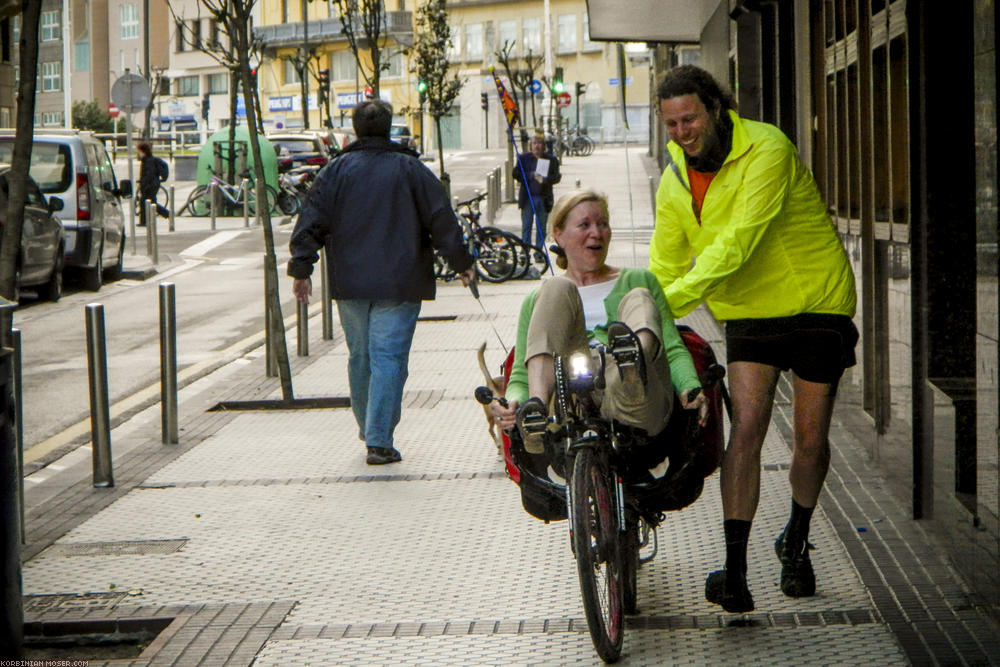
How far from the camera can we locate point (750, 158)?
16.3 ft

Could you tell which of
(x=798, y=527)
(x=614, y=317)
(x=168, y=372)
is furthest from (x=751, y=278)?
(x=168, y=372)

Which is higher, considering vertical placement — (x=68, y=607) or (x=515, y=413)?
(x=515, y=413)

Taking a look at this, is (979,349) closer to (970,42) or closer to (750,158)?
(750,158)

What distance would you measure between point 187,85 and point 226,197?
6790cm

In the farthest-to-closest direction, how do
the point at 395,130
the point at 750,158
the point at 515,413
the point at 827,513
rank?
1. the point at 395,130
2. the point at 827,513
3. the point at 750,158
4. the point at 515,413

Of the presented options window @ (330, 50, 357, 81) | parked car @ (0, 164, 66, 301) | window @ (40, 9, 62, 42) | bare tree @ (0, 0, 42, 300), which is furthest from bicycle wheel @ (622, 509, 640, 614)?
window @ (40, 9, 62, 42)

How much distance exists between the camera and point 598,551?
14.6 feet

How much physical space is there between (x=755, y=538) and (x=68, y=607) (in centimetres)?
247

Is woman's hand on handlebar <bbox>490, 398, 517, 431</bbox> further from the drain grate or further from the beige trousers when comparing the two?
the drain grate

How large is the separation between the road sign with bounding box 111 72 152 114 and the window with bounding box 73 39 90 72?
3023 inches

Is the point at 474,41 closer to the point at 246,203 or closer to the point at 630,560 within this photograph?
the point at 246,203

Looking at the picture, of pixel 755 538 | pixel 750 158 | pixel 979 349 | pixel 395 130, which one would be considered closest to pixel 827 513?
pixel 755 538

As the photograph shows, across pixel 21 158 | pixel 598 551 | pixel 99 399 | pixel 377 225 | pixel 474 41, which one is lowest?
pixel 598 551

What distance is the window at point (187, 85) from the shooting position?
331 feet
